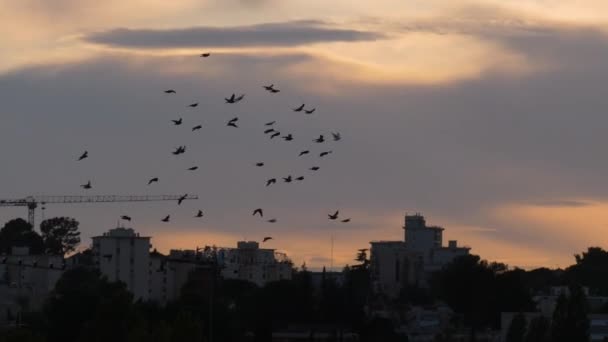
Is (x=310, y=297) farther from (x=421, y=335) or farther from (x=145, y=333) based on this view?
(x=145, y=333)

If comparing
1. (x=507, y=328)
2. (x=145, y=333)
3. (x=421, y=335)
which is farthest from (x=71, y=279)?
(x=145, y=333)

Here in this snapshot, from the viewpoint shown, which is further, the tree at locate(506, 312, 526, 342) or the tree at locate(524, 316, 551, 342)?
the tree at locate(506, 312, 526, 342)

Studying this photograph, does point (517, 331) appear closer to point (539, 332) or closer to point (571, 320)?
point (539, 332)

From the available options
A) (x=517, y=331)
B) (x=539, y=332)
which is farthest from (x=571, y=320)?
(x=517, y=331)

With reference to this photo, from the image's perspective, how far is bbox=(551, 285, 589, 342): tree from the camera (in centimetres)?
14025

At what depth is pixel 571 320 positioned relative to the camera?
142 metres

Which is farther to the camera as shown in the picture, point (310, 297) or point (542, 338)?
point (310, 297)

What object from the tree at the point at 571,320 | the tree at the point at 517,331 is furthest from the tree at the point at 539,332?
the tree at the point at 517,331

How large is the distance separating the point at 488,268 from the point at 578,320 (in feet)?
185

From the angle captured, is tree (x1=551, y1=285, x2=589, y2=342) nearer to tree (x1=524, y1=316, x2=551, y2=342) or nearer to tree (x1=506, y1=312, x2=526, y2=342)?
tree (x1=524, y1=316, x2=551, y2=342)

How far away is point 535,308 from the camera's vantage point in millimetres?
196875

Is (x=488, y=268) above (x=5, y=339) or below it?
above

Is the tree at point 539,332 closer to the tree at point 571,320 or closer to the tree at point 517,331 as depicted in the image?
the tree at point 571,320

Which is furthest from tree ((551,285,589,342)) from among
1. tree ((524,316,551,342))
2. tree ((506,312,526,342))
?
tree ((506,312,526,342))
